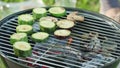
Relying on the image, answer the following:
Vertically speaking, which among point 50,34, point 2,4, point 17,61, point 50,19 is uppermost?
point 2,4

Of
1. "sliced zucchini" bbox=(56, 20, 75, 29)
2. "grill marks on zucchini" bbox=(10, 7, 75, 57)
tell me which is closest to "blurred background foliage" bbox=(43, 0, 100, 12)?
"grill marks on zucchini" bbox=(10, 7, 75, 57)

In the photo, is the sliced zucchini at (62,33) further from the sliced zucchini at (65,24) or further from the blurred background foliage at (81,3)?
the blurred background foliage at (81,3)

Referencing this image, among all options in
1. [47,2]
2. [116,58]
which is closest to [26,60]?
[116,58]

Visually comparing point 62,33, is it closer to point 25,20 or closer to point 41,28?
point 41,28

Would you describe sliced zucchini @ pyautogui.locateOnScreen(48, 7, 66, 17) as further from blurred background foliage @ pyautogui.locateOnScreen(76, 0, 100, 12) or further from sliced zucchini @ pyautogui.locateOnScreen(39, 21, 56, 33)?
blurred background foliage @ pyautogui.locateOnScreen(76, 0, 100, 12)

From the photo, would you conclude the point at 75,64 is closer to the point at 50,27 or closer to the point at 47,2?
the point at 50,27

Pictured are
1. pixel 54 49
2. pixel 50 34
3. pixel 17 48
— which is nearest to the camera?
pixel 17 48

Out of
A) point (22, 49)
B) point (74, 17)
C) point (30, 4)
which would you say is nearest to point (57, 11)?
point (74, 17)
